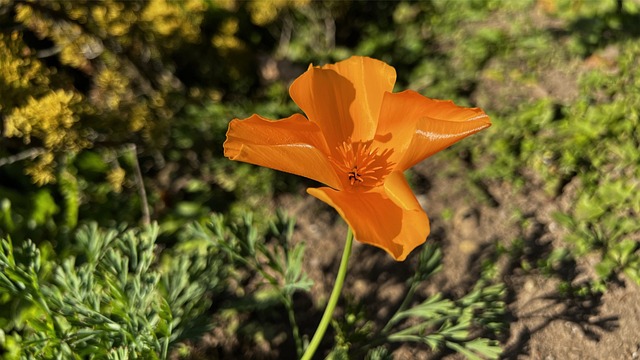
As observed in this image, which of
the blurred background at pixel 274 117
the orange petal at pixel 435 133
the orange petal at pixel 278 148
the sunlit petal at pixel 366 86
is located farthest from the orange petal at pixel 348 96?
the blurred background at pixel 274 117

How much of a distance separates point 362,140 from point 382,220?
0.35m

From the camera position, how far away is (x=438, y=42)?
3.53 meters

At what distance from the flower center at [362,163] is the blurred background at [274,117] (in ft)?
2.45

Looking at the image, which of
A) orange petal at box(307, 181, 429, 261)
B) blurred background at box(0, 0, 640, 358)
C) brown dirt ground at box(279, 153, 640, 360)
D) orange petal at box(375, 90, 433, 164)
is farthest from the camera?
blurred background at box(0, 0, 640, 358)

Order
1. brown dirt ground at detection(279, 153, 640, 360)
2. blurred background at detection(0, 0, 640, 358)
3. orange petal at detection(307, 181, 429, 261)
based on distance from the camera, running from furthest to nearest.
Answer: blurred background at detection(0, 0, 640, 358)
brown dirt ground at detection(279, 153, 640, 360)
orange petal at detection(307, 181, 429, 261)

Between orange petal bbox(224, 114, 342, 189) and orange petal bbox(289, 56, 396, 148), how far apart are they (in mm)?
100

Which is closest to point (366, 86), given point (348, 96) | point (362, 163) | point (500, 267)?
point (348, 96)

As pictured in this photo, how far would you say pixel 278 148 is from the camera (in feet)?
4.11

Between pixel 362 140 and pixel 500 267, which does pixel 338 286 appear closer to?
pixel 362 140

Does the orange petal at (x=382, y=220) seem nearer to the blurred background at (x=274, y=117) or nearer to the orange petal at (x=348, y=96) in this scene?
the orange petal at (x=348, y=96)

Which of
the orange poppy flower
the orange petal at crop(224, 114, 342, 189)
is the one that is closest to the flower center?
the orange poppy flower

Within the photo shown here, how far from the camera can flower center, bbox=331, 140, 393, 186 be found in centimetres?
143

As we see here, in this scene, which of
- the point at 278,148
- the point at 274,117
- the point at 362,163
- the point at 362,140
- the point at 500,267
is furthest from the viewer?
the point at 274,117

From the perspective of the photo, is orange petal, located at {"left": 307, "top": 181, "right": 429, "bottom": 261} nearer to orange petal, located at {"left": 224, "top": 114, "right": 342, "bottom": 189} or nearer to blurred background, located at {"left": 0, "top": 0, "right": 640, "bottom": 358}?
orange petal, located at {"left": 224, "top": 114, "right": 342, "bottom": 189}
